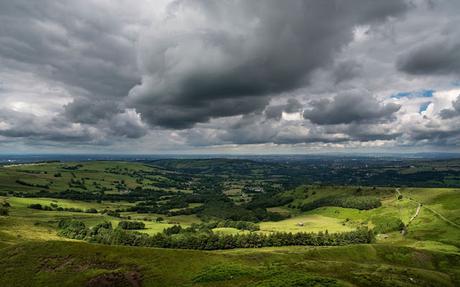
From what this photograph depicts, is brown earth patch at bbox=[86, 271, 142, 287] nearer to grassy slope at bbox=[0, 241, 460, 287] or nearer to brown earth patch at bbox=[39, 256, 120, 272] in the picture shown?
grassy slope at bbox=[0, 241, 460, 287]

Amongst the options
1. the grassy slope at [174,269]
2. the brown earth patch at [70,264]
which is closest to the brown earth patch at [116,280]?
the grassy slope at [174,269]

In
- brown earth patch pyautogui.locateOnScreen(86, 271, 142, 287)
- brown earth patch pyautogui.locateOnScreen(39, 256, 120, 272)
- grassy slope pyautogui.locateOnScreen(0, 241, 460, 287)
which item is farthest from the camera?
brown earth patch pyautogui.locateOnScreen(39, 256, 120, 272)

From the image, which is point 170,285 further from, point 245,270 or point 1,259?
point 1,259

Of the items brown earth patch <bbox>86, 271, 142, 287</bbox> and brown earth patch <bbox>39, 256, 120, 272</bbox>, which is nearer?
brown earth patch <bbox>86, 271, 142, 287</bbox>

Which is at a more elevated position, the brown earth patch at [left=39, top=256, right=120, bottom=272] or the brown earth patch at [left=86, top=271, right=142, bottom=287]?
the brown earth patch at [left=39, top=256, right=120, bottom=272]

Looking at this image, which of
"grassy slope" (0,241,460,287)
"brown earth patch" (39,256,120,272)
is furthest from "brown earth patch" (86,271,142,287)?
"brown earth patch" (39,256,120,272)

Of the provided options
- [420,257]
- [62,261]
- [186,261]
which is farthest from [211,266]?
[420,257]

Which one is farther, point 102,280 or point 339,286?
point 102,280

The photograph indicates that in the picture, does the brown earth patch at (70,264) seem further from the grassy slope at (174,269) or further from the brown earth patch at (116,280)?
the brown earth patch at (116,280)

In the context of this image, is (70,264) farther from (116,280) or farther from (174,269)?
(174,269)

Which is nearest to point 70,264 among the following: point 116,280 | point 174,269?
point 116,280

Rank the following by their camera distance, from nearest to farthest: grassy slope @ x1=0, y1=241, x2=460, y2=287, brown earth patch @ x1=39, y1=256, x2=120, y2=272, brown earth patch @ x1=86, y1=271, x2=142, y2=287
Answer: brown earth patch @ x1=86, y1=271, x2=142, y2=287 → grassy slope @ x1=0, y1=241, x2=460, y2=287 → brown earth patch @ x1=39, y1=256, x2=120, y2=272
